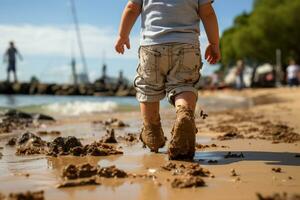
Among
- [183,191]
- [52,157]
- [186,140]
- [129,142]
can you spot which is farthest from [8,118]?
[183,191]

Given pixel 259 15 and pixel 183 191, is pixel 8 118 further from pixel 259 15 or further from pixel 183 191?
pixel 259 15

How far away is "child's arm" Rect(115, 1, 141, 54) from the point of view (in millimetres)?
3881

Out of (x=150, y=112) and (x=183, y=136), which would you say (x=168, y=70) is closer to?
(x=150, y=112)

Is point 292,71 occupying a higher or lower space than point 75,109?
higher

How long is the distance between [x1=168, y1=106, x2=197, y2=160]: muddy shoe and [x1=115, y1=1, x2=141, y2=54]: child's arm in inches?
32.6

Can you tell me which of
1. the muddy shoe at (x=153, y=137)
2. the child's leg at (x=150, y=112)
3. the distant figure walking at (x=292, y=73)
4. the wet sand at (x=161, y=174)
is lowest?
the wet sand at (x=161, y=174)

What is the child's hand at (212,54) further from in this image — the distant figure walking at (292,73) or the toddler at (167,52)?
the distant figure walking at (292,73)

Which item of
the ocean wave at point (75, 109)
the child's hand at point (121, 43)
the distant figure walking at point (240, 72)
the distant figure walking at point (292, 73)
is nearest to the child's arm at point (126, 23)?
the child's hand at point (121, 43)

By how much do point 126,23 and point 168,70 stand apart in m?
0.52

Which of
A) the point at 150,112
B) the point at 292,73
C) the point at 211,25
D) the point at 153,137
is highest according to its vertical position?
the point at 292,73

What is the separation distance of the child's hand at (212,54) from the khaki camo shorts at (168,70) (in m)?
0.20

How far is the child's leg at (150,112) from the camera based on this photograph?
377 cm

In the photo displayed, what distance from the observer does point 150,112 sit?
379 cm

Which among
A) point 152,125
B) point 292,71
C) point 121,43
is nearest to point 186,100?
point 152,125
